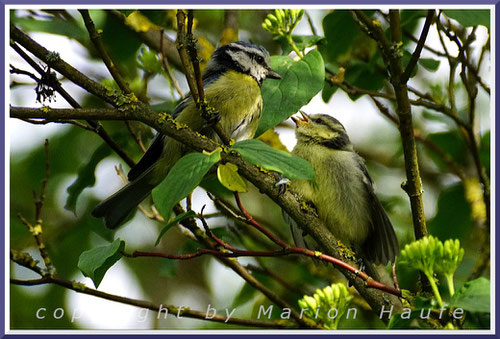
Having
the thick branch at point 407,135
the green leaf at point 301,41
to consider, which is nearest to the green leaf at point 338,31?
the green leaf at point 301,41

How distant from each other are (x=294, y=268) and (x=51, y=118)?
220 centimetres

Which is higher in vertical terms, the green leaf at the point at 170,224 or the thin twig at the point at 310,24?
the thin twig at the point at 310,24

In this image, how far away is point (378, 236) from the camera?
3104 millimetres

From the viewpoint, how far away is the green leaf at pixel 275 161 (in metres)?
1.66

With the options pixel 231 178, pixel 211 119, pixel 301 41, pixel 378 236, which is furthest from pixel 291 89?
pixel 378 236

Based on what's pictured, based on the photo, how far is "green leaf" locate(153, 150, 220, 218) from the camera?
1669 millimetres

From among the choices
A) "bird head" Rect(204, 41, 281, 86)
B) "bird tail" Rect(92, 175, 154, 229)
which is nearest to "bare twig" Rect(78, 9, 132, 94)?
"bird tail" Rect(92, 175, 154, 229)

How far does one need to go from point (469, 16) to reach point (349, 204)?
1.13 m

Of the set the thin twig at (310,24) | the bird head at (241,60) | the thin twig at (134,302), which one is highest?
the thin twig at (310,24)

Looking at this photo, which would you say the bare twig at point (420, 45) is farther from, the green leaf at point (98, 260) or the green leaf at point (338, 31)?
the green leaf at point (98, 260)

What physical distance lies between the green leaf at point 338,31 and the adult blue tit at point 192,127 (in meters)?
0.33

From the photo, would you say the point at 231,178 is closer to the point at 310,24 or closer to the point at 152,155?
the point at 152,155

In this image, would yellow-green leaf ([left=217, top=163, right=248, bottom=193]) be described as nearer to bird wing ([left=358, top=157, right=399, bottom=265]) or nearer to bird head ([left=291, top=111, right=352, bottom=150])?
bird wing ([left=358, top=157, right=399, bottom=265])

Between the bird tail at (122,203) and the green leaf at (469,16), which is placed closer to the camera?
the green leaf at (469,16)
